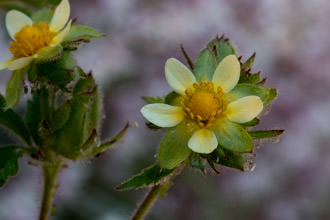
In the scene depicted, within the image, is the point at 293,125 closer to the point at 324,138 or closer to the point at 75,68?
the point at 324,138

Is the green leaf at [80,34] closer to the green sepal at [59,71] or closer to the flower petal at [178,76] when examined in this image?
the green sepal at [59,71]

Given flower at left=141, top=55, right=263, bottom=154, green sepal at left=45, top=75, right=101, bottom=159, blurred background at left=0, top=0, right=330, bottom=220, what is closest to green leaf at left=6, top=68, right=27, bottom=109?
green sepal at left=45, top=75, right=101, bottom=159

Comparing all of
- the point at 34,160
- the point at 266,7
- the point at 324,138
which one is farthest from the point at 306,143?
the point at 34,160

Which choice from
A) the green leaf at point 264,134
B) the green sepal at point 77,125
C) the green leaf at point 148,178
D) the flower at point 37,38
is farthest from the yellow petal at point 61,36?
the green leaf at point 264,134

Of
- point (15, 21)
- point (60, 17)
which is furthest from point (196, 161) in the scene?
point (15, 21)

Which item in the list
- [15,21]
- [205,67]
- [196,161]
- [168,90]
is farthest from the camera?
Result: [168,90]

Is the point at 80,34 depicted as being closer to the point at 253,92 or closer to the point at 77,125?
the point at 77,125
